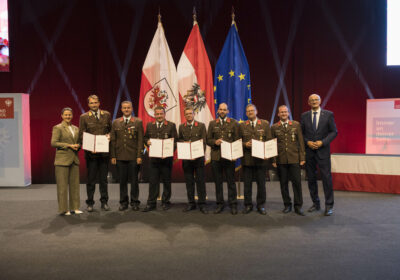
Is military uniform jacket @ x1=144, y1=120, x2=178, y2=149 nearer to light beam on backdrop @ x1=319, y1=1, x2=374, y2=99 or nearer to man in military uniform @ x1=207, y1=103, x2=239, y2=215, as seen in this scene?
man in military uniform @ x1=207, y1=103, x2=239, y2=215

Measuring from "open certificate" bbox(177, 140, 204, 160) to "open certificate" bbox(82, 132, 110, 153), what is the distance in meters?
1.00

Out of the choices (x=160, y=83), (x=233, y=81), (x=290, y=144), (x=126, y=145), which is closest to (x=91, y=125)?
(x=126, y=145)

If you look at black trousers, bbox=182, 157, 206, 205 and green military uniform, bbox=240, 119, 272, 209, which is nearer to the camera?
green military uniform, bbox=240, 119, 272, 209

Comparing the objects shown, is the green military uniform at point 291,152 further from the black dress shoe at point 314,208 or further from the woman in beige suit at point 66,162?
the woman in beige suit at point 66,162

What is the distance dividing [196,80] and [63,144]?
253 cm

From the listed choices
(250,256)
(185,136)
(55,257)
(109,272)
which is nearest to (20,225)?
(55,257)

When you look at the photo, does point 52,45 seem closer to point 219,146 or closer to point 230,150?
point 219,146

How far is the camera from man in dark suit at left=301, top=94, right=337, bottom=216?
14.7 ft

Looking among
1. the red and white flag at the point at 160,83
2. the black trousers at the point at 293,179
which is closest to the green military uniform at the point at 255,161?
the black trousers at the point at 293,179

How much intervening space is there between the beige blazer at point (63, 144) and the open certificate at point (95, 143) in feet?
0.71

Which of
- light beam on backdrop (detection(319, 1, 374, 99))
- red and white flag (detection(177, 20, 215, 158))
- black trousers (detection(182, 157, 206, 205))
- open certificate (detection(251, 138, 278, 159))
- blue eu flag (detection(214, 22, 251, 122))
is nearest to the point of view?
open certificate (detection(251, 138, 278, 159))

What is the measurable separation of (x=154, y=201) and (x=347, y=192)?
3422mm

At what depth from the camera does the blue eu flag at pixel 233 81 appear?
18.9ft

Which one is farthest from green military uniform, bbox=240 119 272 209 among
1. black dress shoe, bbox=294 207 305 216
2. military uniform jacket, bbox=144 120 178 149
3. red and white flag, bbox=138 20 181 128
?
red and white flag, bbox=138 20 181 128
